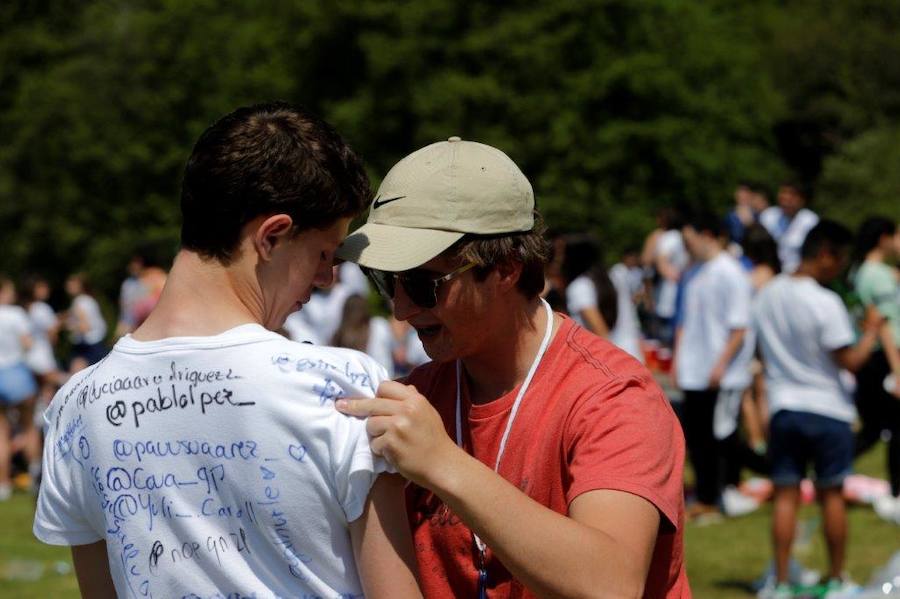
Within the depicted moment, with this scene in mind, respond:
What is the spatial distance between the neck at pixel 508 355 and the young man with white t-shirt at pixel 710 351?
22.3ft

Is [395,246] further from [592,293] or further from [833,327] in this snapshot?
[592,293]

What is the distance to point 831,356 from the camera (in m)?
7.16

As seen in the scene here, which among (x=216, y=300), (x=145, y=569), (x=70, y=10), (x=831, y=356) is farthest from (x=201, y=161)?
(x=70, y=10)

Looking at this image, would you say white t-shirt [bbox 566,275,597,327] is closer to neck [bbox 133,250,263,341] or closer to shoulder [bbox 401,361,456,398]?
shoulder [bbox 401,361,456,398]

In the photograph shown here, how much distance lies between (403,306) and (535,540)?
2.09 ft

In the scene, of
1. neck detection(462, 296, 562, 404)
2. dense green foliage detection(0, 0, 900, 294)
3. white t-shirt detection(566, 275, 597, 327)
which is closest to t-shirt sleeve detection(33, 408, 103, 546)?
neck detection(462, 296, 562, 404)

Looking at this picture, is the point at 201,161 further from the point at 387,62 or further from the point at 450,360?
the point at 387,62

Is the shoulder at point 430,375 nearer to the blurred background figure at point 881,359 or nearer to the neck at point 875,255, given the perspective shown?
the blurred background figure at point 881,359

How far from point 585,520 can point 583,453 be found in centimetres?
15

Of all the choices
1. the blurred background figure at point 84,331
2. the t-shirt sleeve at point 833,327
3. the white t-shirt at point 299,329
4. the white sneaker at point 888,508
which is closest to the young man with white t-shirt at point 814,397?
the t-shirt sleeve at point 833,327

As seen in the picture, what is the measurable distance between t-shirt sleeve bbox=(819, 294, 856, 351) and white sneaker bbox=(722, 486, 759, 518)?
114 inches

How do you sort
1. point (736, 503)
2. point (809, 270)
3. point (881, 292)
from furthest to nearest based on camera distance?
point (736, 503) < point (881, 292) < point (809, 270)

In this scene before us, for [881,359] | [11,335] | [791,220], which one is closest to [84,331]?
[11,335]

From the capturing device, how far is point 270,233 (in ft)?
7.10
